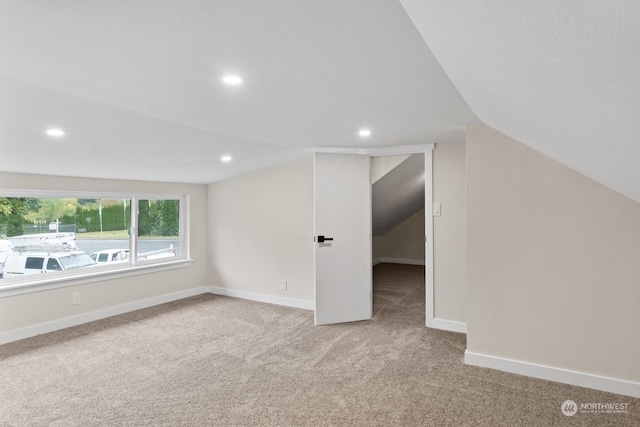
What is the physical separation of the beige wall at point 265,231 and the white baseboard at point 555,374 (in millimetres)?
2150

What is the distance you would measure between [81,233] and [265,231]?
7.04 feet

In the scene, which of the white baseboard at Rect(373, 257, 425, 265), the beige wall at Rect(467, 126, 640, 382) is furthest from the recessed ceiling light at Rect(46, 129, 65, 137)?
the white baseboard at Rect(373, 257, 425, 265)

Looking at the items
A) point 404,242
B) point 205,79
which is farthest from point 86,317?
point 404,242

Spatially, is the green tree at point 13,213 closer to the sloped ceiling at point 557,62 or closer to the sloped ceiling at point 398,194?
the sloped ceiling at point 398,194

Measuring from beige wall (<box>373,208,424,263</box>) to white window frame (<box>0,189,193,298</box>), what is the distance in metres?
4.26

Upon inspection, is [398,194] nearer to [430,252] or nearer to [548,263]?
[430,252]

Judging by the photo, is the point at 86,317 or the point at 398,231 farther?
the point at 398,231

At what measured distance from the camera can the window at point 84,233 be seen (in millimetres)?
3537

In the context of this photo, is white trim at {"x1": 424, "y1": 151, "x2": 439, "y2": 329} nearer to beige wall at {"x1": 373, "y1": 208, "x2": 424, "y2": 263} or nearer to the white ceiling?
the white ceiling

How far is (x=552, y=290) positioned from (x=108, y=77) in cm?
315

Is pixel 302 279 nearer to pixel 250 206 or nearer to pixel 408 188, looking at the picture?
pixel 250 206

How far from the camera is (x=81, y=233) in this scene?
4.08 meters

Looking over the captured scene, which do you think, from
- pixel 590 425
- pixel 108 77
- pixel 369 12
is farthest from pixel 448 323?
pixel 108 77

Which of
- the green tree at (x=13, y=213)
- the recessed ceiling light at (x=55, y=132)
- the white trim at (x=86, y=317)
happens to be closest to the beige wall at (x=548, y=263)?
the recessed ceiling light at (x=55, y=132)
